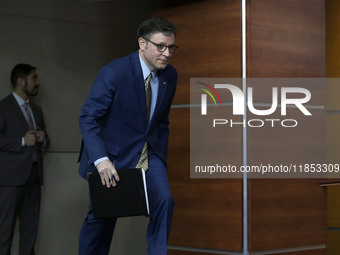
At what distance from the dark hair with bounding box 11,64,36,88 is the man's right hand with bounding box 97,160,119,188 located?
247 cm

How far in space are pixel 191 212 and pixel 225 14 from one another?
4.47 ft

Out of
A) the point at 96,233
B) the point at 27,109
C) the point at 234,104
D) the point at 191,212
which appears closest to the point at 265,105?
the point at 234,104

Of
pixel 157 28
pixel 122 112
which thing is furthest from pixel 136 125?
pixel 157 28

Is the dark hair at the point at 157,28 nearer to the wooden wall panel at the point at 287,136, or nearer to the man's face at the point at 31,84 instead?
the wooden wall panel at the point at 287,136

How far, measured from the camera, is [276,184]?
13.7 ft

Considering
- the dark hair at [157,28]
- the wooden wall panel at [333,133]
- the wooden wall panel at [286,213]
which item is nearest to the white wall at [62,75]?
the wooden wall panel at [333,133]

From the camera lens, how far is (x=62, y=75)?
5.82 meters

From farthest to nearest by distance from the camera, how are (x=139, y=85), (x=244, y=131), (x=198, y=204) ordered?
(x=198, y=204) → (x=244, y=131) → (x=139, y=85)

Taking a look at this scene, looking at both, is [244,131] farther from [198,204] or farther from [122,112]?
[122,112]

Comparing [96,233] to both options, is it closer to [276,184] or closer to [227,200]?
[227,200]

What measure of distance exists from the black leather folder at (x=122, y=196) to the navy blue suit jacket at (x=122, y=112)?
0.17 metres

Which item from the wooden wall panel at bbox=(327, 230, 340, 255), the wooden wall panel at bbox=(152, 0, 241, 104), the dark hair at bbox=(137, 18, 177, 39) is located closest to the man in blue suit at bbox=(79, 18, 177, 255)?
the dark hair at bbox=(137, 18, 177, 39)

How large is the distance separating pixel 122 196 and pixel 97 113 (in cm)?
47

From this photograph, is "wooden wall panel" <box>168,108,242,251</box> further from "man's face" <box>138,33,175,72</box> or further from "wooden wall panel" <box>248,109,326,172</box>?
"man's face" <box>138,33,175,72</box>
